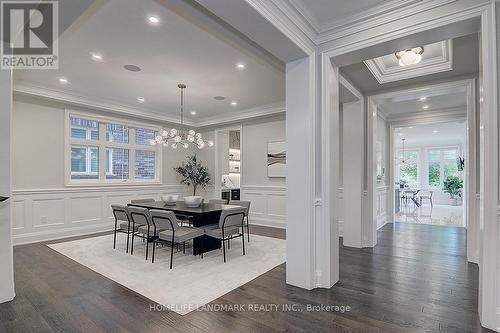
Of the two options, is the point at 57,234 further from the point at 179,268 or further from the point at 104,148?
the point at 179,268

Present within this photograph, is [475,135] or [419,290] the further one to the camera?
[475,135]

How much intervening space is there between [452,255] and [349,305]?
2856 millimetres

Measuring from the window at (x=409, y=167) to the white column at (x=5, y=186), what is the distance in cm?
1546

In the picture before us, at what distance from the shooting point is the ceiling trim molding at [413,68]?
3.79 meters

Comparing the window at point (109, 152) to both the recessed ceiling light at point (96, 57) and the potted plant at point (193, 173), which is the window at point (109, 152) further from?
the recessed ceiling light at point (96, 57)

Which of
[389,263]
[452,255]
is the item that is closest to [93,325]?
[389,263]

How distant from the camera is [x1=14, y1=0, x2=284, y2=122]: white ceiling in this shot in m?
2.96

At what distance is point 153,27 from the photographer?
10.0ft

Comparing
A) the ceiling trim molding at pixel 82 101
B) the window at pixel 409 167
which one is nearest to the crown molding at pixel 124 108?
the ceiling trim molding at pixel 82 101

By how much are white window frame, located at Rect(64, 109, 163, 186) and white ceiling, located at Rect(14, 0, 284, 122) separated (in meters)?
0.60

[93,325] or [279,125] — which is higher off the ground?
[279,125]

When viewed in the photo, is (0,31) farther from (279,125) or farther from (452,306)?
(279,125)

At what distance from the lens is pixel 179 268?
12.1ft

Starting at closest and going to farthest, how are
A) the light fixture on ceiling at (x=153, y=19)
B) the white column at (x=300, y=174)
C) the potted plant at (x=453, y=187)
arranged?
the light fixture on ceiling at (x=153, y=19)
the white column at (x=300, y=174)
the potted plant at (x=453, y=187)
